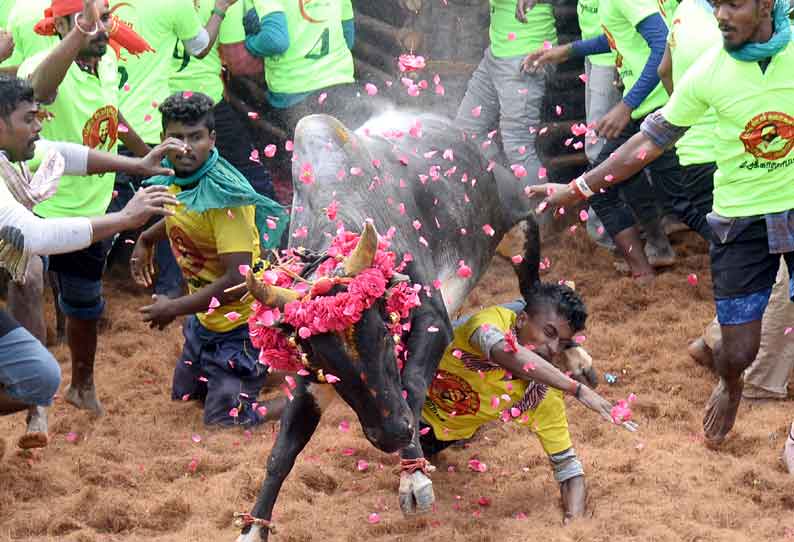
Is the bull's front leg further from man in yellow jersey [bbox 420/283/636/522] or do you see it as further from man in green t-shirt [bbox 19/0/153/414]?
man in green t-shirt [bbox 19/0/153/414]

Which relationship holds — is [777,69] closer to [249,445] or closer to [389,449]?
[389,449]

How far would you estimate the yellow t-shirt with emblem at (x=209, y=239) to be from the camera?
659 centimetres

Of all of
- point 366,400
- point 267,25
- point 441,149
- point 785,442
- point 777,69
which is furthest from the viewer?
point 267,25

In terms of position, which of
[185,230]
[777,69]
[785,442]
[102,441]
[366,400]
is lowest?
[102,441]

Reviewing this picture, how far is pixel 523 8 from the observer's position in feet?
28.9

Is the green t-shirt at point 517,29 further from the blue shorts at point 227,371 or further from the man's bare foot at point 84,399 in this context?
the man's bare foot at point 84,399

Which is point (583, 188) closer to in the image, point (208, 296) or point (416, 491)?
point (416, 491)

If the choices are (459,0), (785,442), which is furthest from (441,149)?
(459,0)

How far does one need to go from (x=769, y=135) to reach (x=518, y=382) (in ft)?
4.93

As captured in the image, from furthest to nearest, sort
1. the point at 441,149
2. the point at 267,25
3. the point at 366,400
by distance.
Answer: the point at 267,25
the point at 441,149
the point at 366,400

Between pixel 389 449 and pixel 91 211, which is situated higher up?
pixel 389 449

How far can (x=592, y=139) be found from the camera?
876cm

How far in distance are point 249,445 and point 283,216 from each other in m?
1.21

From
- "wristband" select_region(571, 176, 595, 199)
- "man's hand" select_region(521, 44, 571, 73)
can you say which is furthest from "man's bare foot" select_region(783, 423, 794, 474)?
"man's hand" select_region(521, 44, 571, 73)
